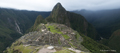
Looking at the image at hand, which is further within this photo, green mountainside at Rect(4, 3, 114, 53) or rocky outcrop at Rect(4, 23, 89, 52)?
rocky outcrop at Rect(4, 23, 89, 52)

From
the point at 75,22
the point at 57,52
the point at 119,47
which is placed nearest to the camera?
the point at 57,52

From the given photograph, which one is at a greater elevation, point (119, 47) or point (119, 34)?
point (119, 34)

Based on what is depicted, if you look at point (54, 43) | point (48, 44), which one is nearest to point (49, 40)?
point (54, 43)

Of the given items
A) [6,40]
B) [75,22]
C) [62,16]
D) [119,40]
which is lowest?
[6,40]

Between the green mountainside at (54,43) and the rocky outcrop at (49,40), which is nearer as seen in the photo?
the green mountainside at (54,43)

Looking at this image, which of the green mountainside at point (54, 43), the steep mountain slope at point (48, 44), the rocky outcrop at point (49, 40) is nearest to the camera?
the steep mountain slope at point (48, 44)

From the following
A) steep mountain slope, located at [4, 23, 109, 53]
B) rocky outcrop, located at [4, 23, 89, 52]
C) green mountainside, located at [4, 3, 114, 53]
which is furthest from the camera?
rocky outcrop, located at [4, 23, 89, 52]

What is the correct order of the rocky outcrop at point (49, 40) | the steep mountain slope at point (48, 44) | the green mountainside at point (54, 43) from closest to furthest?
the steep mountain slope at point (48, 44), the green mountainside at point (54, 43), the rocky outcrop at point (49, 40)

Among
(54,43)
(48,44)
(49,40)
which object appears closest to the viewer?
(48,44)

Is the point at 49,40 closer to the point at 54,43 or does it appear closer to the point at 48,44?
the point at 54,43

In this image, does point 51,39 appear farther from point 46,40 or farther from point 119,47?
point 119,47

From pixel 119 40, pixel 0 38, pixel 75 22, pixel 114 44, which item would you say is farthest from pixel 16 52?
pixel 75 22
